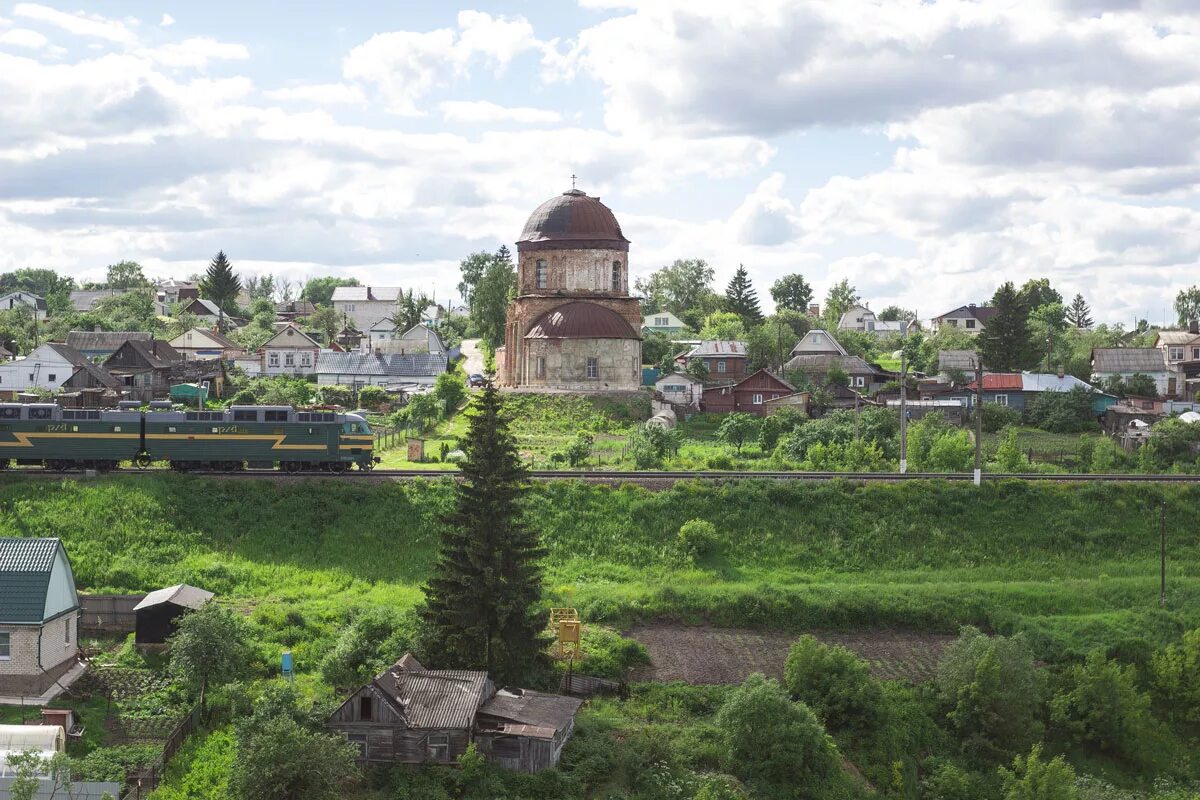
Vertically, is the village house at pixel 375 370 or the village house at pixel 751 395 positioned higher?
the village house at pixel 375 370

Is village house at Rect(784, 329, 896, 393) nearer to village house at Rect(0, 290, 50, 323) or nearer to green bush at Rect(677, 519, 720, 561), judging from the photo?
green bush at Rect(677, 519, 720, 561)

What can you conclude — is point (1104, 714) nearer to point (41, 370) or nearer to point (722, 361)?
point (722, 361)

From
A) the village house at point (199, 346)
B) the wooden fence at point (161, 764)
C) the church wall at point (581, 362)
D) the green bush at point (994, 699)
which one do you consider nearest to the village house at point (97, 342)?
the village house at point (199, 346)

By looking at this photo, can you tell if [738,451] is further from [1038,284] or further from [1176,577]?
[1038,284]

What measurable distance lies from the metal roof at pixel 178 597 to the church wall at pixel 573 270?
1546 inches

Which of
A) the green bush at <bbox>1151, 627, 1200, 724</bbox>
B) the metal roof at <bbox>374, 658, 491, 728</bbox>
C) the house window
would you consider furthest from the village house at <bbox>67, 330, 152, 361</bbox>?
the green bush at <bbox>1151, 627, 1200, 724</bbox>

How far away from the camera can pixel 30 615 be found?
29.0 metres

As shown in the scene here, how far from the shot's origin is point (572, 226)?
70.2 meters

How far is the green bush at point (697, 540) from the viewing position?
39.3m

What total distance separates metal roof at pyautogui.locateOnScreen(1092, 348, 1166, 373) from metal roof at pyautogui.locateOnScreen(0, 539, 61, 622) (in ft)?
220

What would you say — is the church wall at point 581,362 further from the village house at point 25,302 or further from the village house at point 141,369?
the village house at point 25,302

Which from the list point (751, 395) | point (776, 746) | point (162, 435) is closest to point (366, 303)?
point (751, 395)

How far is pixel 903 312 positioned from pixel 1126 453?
3723 inches

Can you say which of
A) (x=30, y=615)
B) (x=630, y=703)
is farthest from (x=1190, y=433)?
(x=30, y=615)
